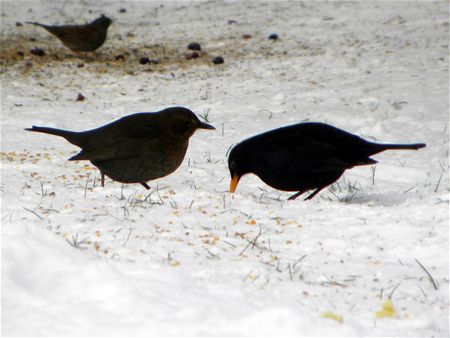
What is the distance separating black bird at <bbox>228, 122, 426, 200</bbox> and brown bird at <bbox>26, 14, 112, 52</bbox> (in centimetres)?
583

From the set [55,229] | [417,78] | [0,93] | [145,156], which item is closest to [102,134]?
[145,156]

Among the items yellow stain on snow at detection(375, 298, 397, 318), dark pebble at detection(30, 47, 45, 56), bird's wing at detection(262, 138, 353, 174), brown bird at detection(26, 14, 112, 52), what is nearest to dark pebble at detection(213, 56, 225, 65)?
brown bird at detection(26, 14, 112, 52)

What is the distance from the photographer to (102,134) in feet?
18.5

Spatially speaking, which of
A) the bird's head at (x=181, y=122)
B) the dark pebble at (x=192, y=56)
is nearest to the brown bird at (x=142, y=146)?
the bird's head at (x=181, y=122)

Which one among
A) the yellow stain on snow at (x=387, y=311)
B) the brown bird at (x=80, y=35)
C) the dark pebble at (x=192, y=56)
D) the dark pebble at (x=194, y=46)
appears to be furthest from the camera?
the dark pebble at (x=194, y=46)

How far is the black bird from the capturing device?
5.38 metres

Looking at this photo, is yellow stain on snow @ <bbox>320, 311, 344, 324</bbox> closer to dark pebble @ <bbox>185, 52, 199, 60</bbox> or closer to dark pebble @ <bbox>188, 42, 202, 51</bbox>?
dark pebble @ <bbox>185, 52, 199, 60</bbox>

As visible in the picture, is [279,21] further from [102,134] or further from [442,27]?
[102,134]

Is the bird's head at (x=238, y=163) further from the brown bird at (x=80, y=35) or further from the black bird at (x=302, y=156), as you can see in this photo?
the brown bird at (x=80, y=35)

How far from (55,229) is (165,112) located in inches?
72.8

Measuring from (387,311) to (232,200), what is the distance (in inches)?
74.5

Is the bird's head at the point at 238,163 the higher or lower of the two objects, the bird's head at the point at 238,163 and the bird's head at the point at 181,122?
the lower

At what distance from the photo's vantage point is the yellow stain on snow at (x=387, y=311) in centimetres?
312

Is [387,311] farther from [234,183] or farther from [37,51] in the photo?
[37,51]
